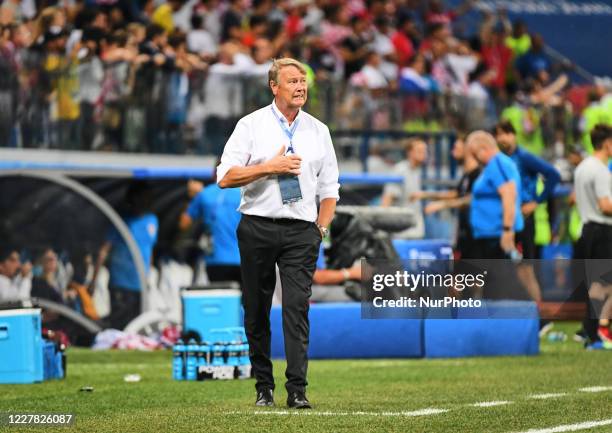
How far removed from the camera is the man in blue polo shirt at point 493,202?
14539mm

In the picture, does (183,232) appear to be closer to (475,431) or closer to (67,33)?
(67,33)

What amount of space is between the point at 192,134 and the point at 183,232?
125 centimetres

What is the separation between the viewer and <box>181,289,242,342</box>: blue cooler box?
13.9 m

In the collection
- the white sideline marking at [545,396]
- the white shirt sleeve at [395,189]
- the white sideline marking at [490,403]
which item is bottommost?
the white sideline marking at [545,396]

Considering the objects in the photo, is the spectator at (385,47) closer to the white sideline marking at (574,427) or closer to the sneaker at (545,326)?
the sneaker at (545,326)

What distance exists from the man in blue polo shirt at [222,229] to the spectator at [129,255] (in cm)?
163

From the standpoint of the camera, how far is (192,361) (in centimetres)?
1211

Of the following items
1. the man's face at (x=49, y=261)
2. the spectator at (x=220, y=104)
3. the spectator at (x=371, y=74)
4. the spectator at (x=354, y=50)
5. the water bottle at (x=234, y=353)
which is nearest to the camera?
the water bottle at (x=234, y=353)

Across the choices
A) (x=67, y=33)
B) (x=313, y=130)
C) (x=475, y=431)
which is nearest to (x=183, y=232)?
(x=67, y=33)

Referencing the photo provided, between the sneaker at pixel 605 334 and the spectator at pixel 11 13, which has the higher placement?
the spectator at pixel 11 13

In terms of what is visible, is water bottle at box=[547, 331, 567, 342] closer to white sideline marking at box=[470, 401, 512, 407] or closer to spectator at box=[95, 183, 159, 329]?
spectator at box=[95, 183, 159, 329]

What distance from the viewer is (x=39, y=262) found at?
16531 millimetres

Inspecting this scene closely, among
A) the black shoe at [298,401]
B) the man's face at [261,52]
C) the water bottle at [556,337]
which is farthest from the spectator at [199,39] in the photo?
the black shoe at [298,401]

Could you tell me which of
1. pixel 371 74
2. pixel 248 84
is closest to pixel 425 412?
pixel 248 84
